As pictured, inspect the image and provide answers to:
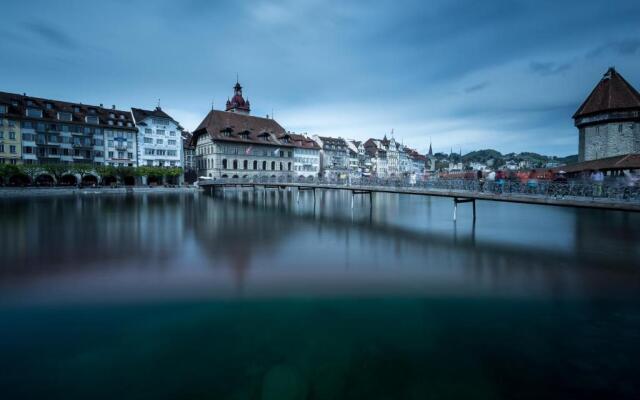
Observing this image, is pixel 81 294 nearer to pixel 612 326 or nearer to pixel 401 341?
pixel 401 341

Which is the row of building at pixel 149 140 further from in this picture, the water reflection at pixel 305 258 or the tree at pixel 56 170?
the water reflection at pixel 305 258

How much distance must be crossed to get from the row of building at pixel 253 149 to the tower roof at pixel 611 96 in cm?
2394

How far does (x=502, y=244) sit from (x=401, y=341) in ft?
45.7

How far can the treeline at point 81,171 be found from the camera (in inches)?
1913

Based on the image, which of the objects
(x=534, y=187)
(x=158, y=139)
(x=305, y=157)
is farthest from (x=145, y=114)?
(x=534, y=187)

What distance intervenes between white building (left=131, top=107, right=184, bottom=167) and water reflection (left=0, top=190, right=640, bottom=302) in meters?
39.5

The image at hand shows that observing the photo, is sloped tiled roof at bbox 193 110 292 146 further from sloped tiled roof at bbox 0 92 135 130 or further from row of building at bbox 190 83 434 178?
sloped tiled roof at bbox 0 92 135 130

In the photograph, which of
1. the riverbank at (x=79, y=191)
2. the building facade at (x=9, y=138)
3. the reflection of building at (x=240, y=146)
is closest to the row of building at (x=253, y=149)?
the reflection of building at (x=240, y=146)

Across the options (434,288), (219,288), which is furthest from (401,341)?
(219,288)

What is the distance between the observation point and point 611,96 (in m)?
39.8

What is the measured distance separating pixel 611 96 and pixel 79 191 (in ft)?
226

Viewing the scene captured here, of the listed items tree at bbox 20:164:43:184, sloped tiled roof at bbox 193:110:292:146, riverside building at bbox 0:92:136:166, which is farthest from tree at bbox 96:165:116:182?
sloped tiled roof at bbox 193:110:292:146

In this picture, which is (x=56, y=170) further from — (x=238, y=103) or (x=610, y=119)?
(x=610, y=119)

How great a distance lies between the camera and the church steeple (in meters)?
85.2
